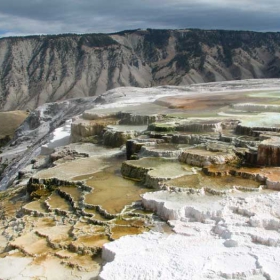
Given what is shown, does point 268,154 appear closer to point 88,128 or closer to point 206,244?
point 206,244

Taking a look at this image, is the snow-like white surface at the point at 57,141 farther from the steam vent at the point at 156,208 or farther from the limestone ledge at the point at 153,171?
the limestone ledge at the point at 153,171

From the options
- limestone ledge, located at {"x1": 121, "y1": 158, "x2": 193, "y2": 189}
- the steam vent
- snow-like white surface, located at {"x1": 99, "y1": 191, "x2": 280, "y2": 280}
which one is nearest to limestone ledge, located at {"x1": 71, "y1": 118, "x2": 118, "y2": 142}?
the steam vent

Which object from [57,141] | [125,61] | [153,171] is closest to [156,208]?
[153,171]

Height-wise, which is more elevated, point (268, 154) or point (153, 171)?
point (268, 154)

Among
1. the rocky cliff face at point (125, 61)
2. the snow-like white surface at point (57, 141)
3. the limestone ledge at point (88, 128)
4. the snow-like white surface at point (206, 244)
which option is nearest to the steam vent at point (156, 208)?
the snow-like white surface at point (206, 244)

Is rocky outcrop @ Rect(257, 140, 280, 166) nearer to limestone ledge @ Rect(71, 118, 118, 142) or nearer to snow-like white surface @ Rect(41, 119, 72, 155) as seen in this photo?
limestone ledge @ Rect(71, 118, 118, 142)

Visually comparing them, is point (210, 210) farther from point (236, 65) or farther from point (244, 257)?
point (236, 65)
